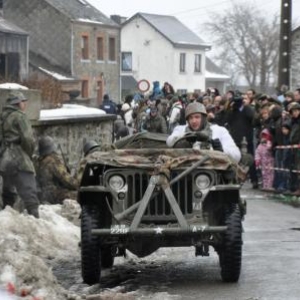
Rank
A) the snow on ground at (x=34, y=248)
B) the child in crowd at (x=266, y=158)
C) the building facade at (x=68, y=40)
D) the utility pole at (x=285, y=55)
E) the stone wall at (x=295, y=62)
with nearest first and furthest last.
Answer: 1. the snow on ground at (x=34, y=248)
2. the child in crowd at (x=266, y=158)
3. the utility pole at (x=285, y=55)
4. the stone wall at (x=295, y=62)
5. the building facade at (x=68, y=40)

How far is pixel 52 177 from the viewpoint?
15.4 metres

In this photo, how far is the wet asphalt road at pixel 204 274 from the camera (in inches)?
340

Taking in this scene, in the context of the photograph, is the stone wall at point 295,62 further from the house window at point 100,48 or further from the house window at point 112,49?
the house window at point 112,49

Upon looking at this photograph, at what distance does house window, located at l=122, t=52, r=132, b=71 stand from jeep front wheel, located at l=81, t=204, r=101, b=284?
74986mm

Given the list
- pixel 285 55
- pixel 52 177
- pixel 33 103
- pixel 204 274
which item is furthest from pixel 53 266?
pixel 285 55

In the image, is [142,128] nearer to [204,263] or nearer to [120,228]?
[204,263]

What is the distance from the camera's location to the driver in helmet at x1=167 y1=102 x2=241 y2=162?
9695mm

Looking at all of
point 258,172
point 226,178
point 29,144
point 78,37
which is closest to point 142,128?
point 258,172

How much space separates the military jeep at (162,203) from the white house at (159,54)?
73.8 m

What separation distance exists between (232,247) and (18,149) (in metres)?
4.72

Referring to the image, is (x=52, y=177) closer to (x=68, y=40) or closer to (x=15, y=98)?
(x=15, y=98)

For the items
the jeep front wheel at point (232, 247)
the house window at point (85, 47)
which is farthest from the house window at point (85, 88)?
the jeep front wheel at point (232, 247)

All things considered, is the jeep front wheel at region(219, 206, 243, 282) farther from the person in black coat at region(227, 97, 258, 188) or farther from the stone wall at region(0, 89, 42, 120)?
the person in black coat at region(227, 97, 258, 188)

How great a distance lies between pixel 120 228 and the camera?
8664 mm
